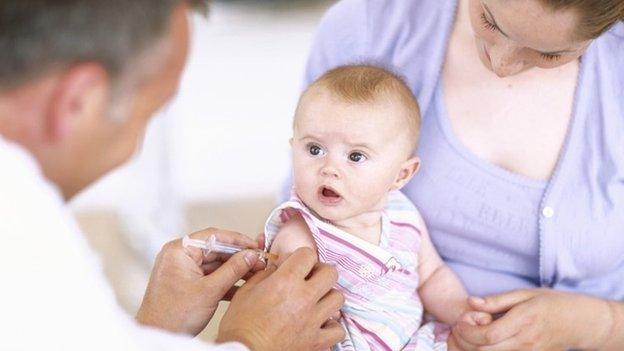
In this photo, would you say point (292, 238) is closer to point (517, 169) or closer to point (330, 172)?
point (330, 172)

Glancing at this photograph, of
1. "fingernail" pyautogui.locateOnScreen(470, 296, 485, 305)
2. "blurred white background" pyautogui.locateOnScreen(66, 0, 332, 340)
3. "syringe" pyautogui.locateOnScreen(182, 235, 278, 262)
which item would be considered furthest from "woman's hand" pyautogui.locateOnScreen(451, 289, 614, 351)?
"blurred white background" pyautogui.locateOnScreen(66, 0, 332, 340)

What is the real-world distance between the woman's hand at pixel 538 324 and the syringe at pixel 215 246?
0.34 meters

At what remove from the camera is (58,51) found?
0.95m

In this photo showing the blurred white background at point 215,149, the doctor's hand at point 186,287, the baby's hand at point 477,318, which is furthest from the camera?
the blurred white background at point 215,149

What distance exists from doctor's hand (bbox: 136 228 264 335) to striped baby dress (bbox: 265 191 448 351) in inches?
4.1

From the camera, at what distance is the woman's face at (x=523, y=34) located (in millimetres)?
1295

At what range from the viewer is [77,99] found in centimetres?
99

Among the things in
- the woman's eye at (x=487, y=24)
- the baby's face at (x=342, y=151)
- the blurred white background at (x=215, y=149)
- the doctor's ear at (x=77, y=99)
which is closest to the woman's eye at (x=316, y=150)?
the baby's face at (x=342, y=151)

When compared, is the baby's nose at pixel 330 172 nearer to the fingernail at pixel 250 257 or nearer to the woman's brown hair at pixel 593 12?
the fingernail at pixel 250 257

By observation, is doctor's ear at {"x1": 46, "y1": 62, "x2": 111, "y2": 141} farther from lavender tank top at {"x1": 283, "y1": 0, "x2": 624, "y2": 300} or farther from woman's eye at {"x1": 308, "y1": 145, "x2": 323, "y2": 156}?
lavender tank top at {"x1": 283, "y1": 0, "x2": 624, "y2": 300}

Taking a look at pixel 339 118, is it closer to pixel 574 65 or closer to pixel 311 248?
pixel 311 248

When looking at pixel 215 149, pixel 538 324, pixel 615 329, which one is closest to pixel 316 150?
pixel 538 324

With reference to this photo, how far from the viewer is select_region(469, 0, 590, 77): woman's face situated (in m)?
1.29

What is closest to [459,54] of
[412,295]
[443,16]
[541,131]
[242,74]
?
[443,16]
